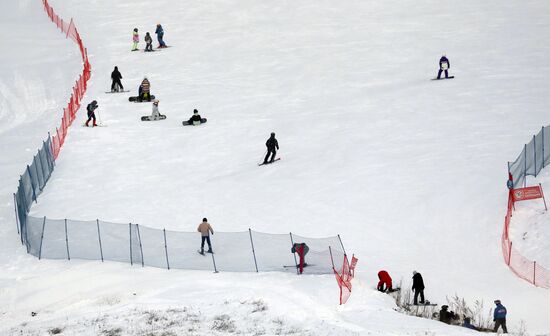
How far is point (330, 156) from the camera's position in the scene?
37.1 metres

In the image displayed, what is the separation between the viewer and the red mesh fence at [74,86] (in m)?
40.9

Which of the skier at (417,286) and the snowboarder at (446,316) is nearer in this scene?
the snowboarder at (446,316)

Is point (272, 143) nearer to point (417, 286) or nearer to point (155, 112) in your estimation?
point (155, 112)

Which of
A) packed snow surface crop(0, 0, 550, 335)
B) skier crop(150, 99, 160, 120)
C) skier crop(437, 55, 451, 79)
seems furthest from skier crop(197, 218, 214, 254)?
skier crop(437, 55, 451, 79)

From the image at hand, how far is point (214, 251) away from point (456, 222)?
801cm

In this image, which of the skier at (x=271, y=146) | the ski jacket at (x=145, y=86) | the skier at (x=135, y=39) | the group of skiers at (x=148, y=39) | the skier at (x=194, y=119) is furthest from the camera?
the skier at (x=135, y=39)

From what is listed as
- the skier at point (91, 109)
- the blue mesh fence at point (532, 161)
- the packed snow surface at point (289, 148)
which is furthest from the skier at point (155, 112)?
the blue mesh fence at point (532, 161)

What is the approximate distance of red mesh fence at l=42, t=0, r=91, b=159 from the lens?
40944 millimetres

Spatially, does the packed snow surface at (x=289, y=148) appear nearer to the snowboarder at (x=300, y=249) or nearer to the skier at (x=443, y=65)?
the skier at (x=443, y=65)

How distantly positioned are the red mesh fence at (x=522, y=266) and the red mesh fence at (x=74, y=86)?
1950cm

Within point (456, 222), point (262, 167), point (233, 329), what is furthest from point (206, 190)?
point (233, 329)

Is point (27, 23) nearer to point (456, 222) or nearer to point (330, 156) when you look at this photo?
point (330, 156)

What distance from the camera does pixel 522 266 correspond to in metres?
26.4

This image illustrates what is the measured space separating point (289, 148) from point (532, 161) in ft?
35.2
